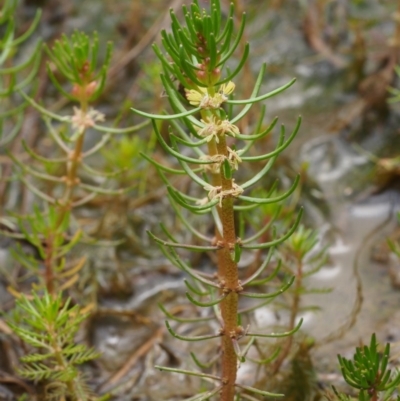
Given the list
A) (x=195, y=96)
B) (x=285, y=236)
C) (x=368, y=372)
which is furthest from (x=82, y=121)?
(x=368, y=372)

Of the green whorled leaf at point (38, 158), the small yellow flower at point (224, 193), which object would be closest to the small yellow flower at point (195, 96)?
the small yellow flower at point (224, 193)

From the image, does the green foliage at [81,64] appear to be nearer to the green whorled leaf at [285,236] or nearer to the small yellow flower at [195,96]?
the small yellow flower at [195,96]

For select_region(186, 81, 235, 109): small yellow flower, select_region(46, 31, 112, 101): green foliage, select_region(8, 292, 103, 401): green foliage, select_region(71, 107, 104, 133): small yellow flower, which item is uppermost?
select_region(46, 31, 112, 101): green foliage

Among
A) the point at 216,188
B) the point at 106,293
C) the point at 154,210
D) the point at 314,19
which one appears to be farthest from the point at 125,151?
the point at 314,19

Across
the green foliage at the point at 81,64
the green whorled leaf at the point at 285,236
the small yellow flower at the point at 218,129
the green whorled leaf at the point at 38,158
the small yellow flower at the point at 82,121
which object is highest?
the green foliage at the point at 81,64

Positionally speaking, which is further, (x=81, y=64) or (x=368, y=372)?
(x=81, y=64)

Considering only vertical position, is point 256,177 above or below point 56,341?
above

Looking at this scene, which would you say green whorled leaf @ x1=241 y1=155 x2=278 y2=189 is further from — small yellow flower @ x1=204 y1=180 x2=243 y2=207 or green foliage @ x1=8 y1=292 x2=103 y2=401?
green foliage @ x1=8 y1=292 x2=103 y2=401

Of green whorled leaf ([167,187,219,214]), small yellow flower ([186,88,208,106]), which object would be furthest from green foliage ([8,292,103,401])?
small yellow flower ([186,88,208,106])

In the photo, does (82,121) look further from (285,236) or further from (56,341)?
(285,236)

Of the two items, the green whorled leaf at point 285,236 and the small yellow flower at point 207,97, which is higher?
the small yellow flower at point 207,97

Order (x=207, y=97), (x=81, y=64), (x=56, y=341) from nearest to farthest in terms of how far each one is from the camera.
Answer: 1. (x=207, y=97)
2. (x=56, y=341)
3. (x=81, y=64)
